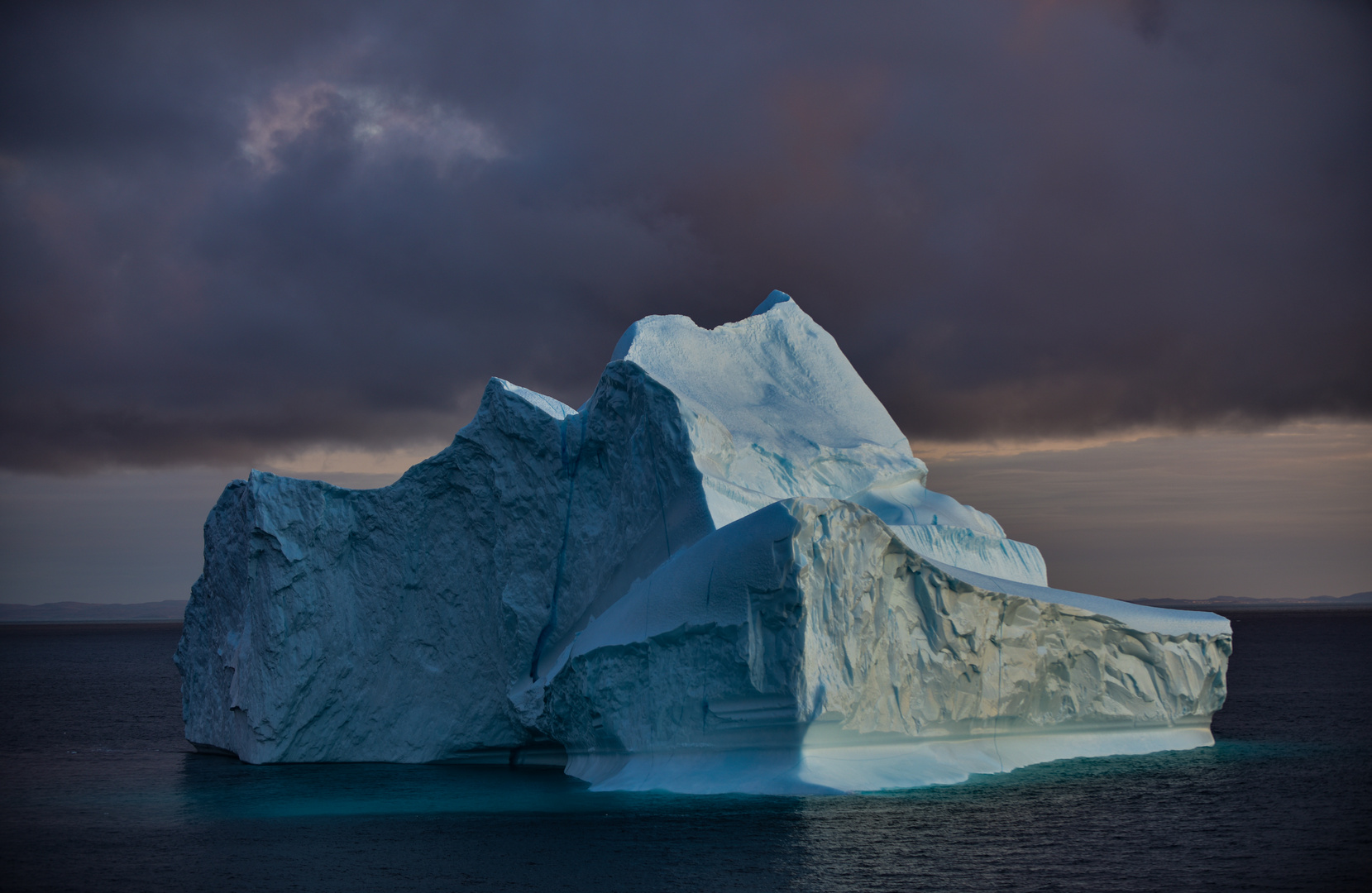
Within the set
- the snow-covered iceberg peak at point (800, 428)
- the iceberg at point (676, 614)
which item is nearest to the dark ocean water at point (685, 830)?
the iceberg at point (676, 614)

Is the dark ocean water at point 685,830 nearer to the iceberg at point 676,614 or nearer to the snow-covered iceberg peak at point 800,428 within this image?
the iceberg at point 676,614

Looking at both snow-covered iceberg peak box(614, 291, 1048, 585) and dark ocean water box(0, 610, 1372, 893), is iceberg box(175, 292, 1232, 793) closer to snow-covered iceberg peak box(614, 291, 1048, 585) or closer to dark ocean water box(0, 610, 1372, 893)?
snow-covered iceberg peak box(614, 291, 1048, 585)

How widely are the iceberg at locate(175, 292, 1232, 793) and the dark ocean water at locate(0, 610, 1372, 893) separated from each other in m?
0.78

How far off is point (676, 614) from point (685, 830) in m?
3.23

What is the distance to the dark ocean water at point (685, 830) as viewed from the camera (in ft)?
39.4

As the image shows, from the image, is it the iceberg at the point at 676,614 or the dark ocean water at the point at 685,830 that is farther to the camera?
the iceberg at the point at 676,614

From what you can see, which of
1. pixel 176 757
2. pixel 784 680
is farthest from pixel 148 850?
pixel 176 757

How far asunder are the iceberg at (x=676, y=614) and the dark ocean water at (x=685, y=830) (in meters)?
0.78

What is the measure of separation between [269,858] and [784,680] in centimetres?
663

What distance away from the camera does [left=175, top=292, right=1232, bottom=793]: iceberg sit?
15.8 m

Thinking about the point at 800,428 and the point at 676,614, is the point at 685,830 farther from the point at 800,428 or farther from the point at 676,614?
the point at 800,428

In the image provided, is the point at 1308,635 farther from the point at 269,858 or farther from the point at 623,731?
the point at 269,858

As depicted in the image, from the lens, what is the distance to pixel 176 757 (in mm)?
23281

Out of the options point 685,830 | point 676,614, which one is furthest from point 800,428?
point 685,830
